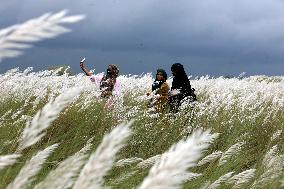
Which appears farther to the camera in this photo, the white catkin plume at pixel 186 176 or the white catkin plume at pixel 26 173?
the white catkin plume at pixel 26 173

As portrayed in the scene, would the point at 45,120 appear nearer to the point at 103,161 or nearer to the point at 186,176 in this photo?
the point at 103,161

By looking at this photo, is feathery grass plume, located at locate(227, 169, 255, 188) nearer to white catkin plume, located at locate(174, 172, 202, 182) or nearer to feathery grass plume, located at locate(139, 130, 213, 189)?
white catkin plume, located at locate(174, 172, 202, 182)

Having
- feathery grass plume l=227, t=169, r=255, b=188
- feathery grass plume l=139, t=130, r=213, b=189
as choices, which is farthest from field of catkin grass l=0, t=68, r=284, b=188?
feathery grass plume l=139, t=130, r=213, b=189

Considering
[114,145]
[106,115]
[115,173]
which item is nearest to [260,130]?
[106,115]

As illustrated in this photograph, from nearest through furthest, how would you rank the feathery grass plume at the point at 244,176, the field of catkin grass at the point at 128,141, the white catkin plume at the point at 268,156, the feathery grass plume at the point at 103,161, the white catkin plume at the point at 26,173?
the feathery grass plume at the point at 103,161
the white catkin plume at the point at 26,173
the field of catkin grass at the point at 128,141
the feathery grass plume at the point at 244,176
the white catkin plume at the point at 268,156

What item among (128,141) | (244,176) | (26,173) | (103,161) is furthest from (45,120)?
(128,141)

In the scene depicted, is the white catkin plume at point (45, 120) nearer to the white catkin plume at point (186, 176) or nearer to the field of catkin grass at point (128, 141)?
the field of catkin grass at point (128, 141)

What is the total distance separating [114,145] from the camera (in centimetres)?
106

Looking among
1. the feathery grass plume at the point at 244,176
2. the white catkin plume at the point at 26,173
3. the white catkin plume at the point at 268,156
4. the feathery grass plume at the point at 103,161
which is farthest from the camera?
the white catkin plume at the point at 268,156

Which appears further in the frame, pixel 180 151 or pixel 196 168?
pixel 196 168

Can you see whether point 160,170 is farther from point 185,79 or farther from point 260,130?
point 185,79

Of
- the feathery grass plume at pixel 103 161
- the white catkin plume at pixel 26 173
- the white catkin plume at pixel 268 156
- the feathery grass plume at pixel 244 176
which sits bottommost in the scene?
the white catkin plume at pixel 268 156

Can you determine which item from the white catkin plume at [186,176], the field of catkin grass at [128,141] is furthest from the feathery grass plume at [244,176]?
the white catkin plume at [186,176]

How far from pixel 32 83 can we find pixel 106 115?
2546 millimetres
